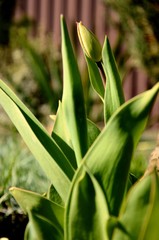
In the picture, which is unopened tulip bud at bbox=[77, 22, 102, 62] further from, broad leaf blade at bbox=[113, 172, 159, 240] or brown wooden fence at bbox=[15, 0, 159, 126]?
brown wooden fence at bbox=[15, 0, 159, 126]

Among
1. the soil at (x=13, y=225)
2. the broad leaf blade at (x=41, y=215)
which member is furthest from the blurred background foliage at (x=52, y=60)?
the broad leaf blade at (x=41, y=215)

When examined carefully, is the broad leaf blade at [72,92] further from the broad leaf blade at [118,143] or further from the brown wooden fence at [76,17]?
the brown wooden fence at [76,17]

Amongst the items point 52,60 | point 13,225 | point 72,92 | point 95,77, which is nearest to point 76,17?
point 52,60

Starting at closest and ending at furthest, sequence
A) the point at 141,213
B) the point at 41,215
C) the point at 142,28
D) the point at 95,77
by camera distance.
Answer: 1. the point at 141,213
2. the point at 41,215
3. the point at 95,77
4. the point at 142,28

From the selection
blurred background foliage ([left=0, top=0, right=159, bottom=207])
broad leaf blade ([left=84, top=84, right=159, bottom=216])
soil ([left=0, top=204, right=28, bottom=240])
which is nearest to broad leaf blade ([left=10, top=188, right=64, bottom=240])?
broad leaf blade ([left=84, top=84, right=159, bottom=216])

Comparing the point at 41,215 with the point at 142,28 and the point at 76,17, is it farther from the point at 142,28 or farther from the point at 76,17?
the point at 76,17
